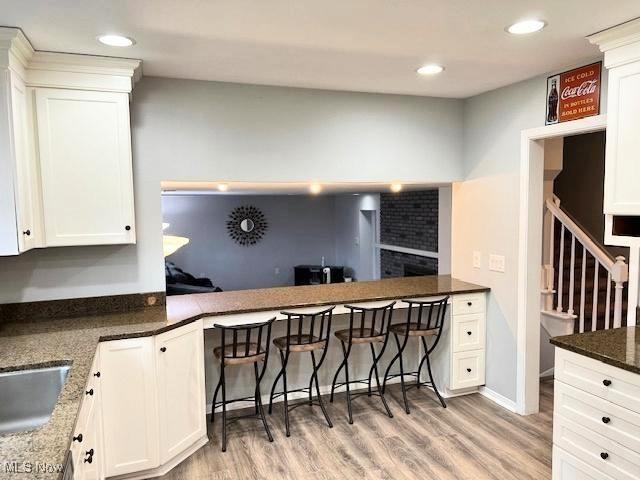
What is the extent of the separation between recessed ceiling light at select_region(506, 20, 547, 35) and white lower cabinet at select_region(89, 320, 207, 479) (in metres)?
2.42

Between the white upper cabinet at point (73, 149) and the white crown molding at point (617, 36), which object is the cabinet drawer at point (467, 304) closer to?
the white crown molding at point (617, 36)

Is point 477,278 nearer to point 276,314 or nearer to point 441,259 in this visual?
point 441,259

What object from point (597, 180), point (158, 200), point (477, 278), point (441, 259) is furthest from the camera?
point (597, 180)

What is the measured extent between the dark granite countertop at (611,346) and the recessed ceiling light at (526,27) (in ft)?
5.04

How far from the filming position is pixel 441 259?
15.7 feet

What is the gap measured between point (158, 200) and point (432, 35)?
197 cm

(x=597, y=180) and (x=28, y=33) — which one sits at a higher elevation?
(x=28, y=33)

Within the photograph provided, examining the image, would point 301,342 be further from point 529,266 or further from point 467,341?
point 529,266

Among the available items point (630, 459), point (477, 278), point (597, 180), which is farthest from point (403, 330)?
point (597, 180)

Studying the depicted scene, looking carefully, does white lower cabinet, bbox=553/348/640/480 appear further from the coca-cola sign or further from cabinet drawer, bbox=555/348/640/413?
the coca-cola sign

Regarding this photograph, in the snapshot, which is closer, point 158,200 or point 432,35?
point 432,35

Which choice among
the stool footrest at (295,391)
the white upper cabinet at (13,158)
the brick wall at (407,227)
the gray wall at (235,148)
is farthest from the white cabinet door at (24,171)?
the brick wall at (407,227)

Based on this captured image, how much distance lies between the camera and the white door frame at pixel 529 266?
333 cm

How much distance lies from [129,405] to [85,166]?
138 centimetres
